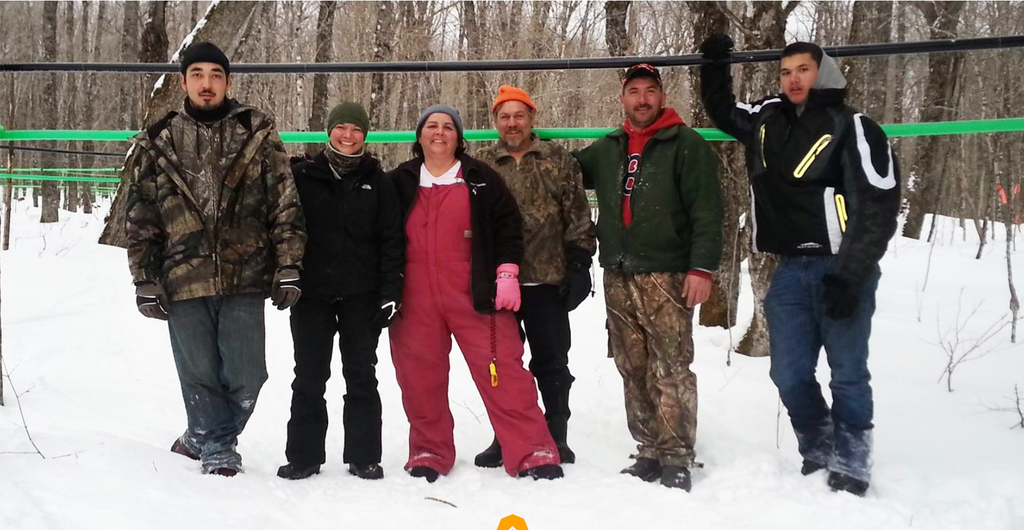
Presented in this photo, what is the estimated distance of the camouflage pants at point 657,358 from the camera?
3111 millimetres

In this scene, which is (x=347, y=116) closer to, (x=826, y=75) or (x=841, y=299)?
(x=826, y=75)

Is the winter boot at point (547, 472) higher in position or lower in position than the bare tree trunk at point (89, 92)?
lower

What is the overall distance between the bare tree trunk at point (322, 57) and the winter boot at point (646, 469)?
10404 millimetres

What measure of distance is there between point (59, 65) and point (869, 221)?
3996 millimetres

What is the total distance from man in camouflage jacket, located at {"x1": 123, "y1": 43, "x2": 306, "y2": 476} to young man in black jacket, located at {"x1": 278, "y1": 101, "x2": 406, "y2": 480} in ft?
0.53

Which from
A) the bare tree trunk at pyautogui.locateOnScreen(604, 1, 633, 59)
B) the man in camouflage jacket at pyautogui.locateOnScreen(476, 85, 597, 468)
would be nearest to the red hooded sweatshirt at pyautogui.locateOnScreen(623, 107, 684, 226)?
the man in camouflage jacket at pyautogui.locateOnScreen(476, 85, 597, 468)

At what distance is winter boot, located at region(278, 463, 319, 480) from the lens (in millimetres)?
3205

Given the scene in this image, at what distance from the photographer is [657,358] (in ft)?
10.5

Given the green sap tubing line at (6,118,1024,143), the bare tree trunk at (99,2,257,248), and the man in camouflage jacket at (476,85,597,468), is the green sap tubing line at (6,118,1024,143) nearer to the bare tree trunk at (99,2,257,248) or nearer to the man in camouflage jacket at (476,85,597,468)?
the man in camouflage jacket at (476,85,597,468)

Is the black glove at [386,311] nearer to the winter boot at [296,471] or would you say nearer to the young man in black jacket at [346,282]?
the young man in black jacket at [346,282]

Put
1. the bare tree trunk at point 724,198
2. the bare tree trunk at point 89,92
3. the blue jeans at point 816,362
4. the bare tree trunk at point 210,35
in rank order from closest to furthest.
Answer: the blue jeans at point 816,362 → the bare tree trunk at point 724,198 → the bare tree trunk at point 210,35 → the bare tree trunk at point 89,92

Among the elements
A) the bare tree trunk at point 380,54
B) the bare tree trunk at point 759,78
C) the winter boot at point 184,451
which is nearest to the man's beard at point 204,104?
the winter boot at point 184,451

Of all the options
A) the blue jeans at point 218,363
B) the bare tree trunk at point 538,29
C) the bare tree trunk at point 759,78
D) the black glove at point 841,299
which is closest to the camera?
the black glove at point 841,299

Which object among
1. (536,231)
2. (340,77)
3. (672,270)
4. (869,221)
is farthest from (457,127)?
(340,77)
